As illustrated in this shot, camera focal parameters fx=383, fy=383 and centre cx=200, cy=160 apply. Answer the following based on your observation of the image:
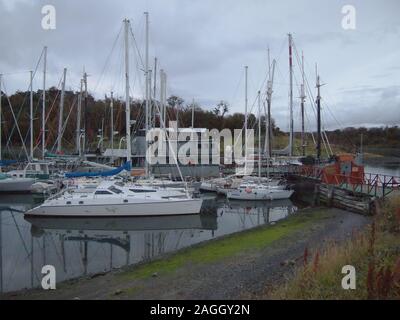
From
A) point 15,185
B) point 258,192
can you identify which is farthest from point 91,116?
point 258,192

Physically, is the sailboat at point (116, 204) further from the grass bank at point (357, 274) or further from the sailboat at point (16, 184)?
the grass bank at point (357, 274)

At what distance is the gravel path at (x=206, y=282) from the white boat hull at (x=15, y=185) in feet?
91.9

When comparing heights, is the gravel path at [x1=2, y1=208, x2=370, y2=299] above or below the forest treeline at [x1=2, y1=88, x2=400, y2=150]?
below

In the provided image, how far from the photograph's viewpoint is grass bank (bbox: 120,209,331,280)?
1427cm

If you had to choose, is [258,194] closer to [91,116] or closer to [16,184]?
[16,184]

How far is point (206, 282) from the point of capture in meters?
11.8

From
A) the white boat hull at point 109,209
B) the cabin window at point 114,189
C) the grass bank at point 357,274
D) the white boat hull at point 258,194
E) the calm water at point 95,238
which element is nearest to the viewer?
the grass bank at point 357,274

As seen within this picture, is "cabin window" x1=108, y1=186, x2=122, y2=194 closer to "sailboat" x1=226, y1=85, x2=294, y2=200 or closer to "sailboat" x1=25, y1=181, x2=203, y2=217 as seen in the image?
"sailboat" x1=25, y1=181, x2=203, y2=217

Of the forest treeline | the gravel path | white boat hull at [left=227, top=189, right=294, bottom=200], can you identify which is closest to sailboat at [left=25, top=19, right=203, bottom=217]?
white boat hull at [left=227, top=189, right=294, bottom=200]

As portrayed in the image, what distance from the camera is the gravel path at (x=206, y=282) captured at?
10859 mm

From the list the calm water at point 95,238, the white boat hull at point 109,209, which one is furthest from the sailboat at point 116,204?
the calm water at point 95,238

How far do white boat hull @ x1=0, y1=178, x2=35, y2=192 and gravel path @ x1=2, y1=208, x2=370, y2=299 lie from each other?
91.9 feet
